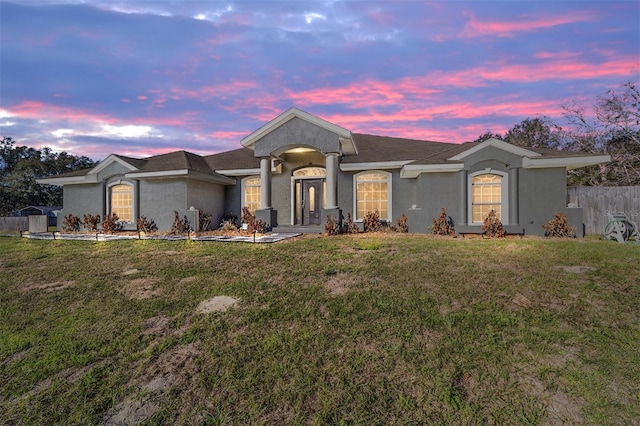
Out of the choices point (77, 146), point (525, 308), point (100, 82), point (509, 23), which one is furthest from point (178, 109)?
point (525, 308)

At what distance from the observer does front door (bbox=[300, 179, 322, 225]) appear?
1501cm

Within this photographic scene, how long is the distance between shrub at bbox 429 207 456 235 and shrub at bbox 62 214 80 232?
55.6ft

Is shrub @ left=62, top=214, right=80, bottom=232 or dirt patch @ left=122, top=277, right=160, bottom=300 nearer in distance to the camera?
dirt patch @ left=122, top=277, right=160, bottom=300

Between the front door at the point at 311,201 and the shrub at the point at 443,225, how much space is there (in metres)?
5.52

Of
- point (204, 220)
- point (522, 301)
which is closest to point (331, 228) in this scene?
point (204, 220)

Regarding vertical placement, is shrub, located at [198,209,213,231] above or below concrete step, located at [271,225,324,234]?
above

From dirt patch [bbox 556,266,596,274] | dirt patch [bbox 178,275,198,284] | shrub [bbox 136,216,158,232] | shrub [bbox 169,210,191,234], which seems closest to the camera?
dirt patch [bbox 556,266,596,274]

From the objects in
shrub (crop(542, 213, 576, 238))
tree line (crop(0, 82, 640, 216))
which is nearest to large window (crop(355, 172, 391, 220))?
Answer: shrub (crop(542, 213, 576, 238))

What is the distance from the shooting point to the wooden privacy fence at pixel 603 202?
12305mm

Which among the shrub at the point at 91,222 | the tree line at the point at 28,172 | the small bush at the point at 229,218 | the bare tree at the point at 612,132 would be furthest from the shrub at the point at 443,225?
the tree line at the point at 28,172

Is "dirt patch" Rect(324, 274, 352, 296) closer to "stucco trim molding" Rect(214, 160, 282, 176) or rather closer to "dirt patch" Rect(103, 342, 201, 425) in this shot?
"dirt patch" Rect(103, 342, 201, 425)

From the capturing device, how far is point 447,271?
20.6 ft

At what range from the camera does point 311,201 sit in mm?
15109

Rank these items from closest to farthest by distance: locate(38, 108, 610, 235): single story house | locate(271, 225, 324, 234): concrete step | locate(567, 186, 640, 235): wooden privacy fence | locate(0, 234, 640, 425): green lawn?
locate(0, 234, 640, 425): green lawn → locate(38, 108, 610, 235): single story house → locate(567, 186, 640, 235): wooden privacy fence → locate(271, 225, 324, 234): concrete step
